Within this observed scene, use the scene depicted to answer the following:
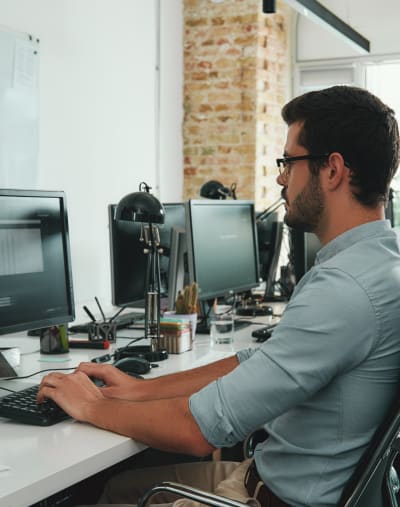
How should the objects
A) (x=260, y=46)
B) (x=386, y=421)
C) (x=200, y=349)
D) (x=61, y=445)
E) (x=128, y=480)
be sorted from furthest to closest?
1. (x=260, y=46)
2. (x=200, y=349)
3. (x=128, y=480)
4. (x=61, y=445)
5. (x=386, y=421)

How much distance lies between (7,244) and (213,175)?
3457 mm

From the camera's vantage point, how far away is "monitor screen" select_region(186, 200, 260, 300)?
2976mm

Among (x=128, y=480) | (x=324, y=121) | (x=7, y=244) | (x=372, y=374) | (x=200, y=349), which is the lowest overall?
(x=128, y=480)

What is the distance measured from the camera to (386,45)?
5676mm

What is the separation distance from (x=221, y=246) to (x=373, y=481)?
6.01 feet

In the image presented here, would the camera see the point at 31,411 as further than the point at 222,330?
No

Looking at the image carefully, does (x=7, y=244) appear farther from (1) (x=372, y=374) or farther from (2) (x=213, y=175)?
(2) (x=213, y=175)

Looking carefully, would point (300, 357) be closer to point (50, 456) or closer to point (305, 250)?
point (50, 456)

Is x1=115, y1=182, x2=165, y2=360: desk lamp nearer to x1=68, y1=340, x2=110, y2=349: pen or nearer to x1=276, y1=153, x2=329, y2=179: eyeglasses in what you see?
x1=68, y1=340, x2=110, y2=349: pen

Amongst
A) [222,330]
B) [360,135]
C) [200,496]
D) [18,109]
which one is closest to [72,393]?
[200,496]

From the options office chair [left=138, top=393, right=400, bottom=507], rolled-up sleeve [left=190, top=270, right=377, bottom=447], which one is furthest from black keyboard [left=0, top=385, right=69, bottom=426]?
rolled-up sleeve [left=190, top=270, right=377, bottom=447]

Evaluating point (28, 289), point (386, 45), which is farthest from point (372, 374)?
point (386, 45)

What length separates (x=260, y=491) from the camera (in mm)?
1637

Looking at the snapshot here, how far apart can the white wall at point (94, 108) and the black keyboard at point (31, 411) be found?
2.02 meters
